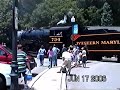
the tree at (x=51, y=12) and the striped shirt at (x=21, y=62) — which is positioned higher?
the tree at (x=51, y=12)

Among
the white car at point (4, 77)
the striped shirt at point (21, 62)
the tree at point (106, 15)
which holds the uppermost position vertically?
the tree at point (106, 15)

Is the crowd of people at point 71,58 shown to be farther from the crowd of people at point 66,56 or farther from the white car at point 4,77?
the white car at point 4,77

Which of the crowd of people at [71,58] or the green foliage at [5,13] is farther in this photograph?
the green foliage at [5,13]

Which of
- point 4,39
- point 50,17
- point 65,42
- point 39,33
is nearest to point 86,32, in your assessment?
point 65,42

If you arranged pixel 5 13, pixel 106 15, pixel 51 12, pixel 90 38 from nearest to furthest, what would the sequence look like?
pixel 90 38, pixel 5 13, pixel 106 15, pixel 51 12

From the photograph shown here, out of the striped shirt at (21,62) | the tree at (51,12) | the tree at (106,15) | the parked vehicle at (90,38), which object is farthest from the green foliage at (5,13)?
the striped shirt at (21,62)

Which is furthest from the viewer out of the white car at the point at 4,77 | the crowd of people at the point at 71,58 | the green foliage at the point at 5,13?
the green foliage at the point at 5,13

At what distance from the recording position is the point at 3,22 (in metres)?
52.3

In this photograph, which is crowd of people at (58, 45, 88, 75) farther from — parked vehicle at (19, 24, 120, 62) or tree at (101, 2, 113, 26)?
tree at (101, 2, 113, 26)

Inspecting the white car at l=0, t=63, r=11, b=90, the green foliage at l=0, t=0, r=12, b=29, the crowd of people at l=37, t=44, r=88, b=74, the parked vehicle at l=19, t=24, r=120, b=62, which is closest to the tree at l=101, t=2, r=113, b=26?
the green foliage at l=0, t=0, r=12, b=29

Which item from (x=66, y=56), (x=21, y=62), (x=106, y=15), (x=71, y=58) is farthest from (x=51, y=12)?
(x=21, y=62)

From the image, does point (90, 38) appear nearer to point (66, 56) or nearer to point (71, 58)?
point (71, 58)

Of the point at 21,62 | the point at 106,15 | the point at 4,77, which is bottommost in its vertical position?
the point at 4,77

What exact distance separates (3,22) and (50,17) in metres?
9.06
